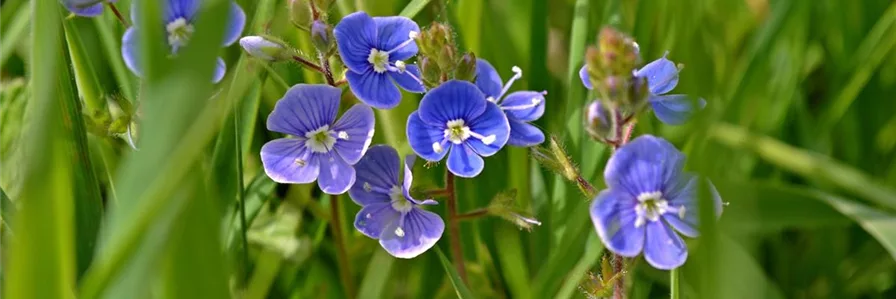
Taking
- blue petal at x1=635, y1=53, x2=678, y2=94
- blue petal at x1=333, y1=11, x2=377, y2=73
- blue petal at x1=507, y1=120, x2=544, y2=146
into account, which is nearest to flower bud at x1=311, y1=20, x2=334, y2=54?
blue petal at x1=333, y1=11, x2=377, y2=73

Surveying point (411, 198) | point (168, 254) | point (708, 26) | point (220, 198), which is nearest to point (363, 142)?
point (411, 198)

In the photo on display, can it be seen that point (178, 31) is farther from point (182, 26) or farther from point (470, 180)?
point (470, 180)

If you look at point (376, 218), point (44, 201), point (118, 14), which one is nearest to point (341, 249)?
point (376, 218)

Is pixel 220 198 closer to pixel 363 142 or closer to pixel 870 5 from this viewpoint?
pixel 363 142

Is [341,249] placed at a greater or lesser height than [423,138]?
lesser

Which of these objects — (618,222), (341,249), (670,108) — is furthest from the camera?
(341,249)

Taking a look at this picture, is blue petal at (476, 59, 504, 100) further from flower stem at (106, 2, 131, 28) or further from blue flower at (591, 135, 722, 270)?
flower stem at (106, 2, 131, 28)

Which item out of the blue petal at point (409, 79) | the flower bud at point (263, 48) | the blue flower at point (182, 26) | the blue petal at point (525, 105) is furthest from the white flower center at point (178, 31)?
the blue petal at point (525, 105)
